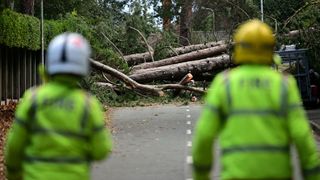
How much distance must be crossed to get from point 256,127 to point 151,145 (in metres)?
11.7

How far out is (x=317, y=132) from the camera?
58.3 ft

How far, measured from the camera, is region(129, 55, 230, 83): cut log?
2899 cm

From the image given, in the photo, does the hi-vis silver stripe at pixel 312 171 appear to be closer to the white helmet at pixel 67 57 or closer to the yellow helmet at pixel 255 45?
the yellow helmet at pixel 255 45

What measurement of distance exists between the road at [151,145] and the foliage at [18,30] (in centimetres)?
402

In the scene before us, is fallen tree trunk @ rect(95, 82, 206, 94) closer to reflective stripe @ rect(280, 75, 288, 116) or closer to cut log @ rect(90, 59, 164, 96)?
cut log @ rect(90, 59, 164, 96)

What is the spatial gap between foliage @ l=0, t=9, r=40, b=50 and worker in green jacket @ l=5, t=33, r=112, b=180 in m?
17.2

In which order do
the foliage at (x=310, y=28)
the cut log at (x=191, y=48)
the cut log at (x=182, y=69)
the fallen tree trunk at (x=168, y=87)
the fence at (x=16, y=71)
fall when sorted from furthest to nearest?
the cut log at (x=191, y=48) < the cut log at (x=182, y=69) < the fallen tree trunk at (x=168, y=87) < the fence at (x=16, y=71) < the foliage at (x=310, y=28)

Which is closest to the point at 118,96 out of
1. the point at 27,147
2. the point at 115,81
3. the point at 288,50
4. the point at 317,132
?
the point at 115,81

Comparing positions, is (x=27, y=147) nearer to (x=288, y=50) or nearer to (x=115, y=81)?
(x=288, y=50)

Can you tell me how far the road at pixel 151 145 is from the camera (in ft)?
37.8

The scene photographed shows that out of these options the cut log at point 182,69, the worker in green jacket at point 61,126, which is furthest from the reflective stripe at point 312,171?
the cut log at point 182,69

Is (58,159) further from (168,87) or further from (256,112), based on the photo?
(168,87)

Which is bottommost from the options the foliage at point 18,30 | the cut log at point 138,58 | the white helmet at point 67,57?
the white helmet at point 67,57

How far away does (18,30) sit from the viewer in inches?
902
